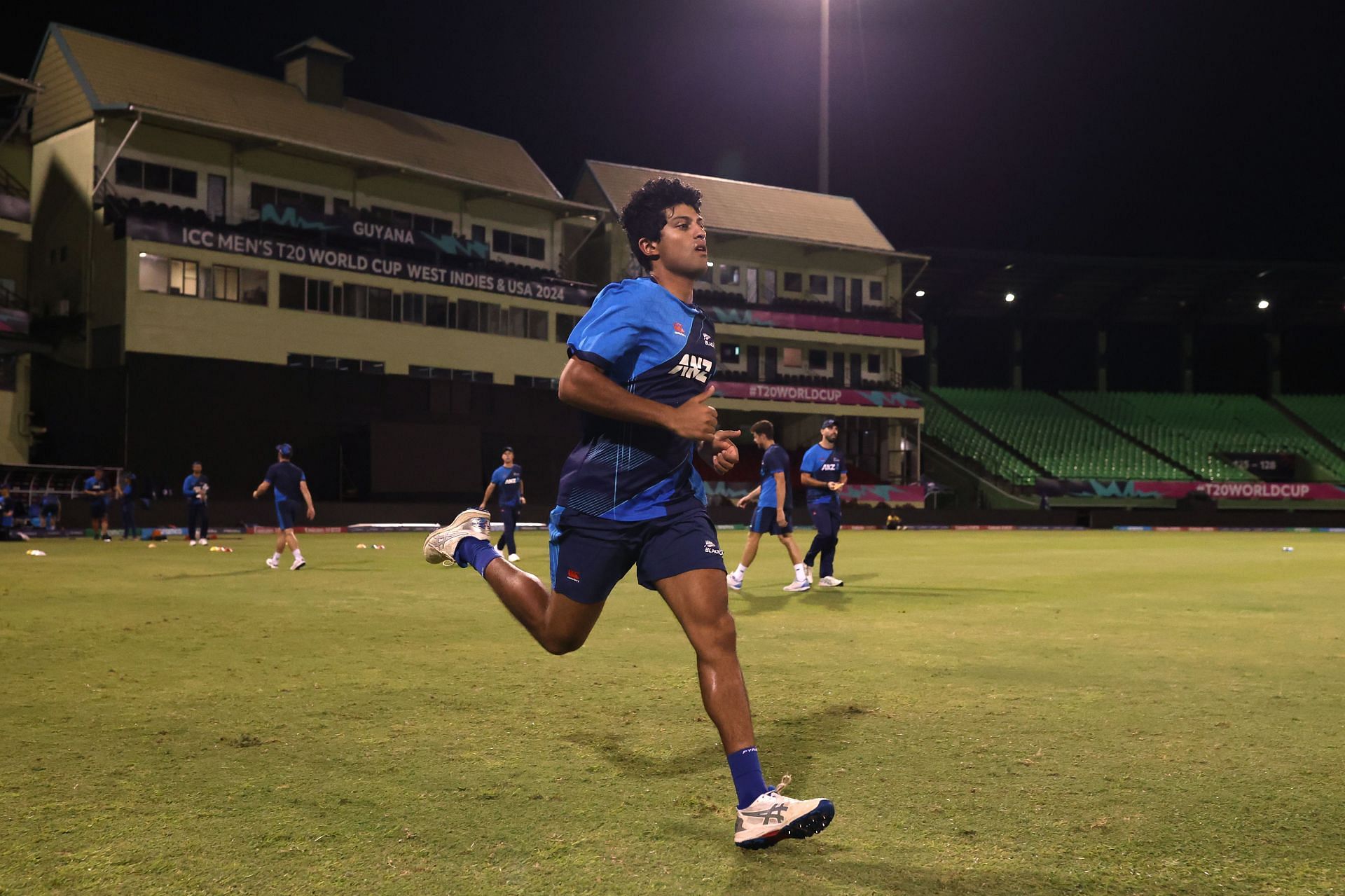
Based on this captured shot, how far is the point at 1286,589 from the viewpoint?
15523 millimetres

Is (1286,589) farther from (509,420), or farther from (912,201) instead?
(912,201)

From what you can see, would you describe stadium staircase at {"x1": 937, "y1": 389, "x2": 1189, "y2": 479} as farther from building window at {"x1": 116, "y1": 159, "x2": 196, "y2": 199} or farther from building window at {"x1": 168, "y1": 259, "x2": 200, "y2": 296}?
building window at {"x1": 116, "y1": 159, "x2": 196, "y2": 199}

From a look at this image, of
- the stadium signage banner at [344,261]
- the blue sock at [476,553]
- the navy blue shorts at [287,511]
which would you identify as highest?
the stadium signage banner at [344,261]

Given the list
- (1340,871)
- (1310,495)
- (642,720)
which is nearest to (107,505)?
(642,720)

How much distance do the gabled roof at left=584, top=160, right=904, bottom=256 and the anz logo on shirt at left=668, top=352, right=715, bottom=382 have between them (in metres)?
52.4

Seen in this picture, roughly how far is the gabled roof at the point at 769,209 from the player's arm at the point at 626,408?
52.7 metres

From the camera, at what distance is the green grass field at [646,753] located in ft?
12.2

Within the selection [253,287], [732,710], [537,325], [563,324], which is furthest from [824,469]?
[563,324]

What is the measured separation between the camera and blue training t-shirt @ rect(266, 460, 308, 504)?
58.0ft

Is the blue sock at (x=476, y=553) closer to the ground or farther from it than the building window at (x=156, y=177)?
closer to the ground

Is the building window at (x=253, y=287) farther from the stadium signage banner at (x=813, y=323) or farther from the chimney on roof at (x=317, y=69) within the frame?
the stadium signage banner at (x=813, y=323)

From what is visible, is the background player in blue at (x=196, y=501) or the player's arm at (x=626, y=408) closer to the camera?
the player's arm at (x=626, y=408)

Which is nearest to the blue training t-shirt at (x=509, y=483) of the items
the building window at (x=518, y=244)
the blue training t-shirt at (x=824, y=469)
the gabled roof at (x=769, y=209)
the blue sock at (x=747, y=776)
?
the blue training t-shirt at (x=824, y=469)

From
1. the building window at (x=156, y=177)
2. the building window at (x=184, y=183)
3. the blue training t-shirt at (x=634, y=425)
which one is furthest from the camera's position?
the building window at (x=184, y=183)
